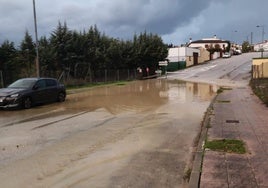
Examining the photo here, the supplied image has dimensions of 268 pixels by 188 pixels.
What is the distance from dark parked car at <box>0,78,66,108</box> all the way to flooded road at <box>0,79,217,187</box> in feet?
11.3

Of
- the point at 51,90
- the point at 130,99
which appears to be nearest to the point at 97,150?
the point at 51,90

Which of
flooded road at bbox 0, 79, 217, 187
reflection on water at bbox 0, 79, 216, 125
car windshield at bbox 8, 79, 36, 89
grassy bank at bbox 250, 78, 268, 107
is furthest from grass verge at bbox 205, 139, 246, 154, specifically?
car windshield at bbox 8, 79, 36, 89

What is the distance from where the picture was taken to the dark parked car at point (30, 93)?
18766mm

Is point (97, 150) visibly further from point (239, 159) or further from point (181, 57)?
point (181, 57)

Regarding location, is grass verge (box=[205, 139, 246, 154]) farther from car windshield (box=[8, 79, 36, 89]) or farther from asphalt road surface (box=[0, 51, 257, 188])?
car windshield (box=[8, 79, 36, 89])

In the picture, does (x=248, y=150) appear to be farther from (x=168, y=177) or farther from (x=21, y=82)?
(x=21, y=82)

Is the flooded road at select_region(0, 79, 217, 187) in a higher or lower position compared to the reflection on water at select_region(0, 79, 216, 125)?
A: higher

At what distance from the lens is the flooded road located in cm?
675

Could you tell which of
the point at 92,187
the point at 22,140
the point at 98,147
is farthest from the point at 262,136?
the point at 22,140

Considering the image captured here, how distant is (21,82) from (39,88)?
100cm

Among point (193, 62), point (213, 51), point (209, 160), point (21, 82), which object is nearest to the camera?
point (209, 160)

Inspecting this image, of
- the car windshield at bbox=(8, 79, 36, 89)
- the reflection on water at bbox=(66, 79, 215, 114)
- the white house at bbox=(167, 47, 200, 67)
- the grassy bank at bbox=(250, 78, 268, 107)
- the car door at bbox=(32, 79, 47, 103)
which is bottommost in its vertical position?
the reflection on water at bbox=(66, 79, 215, 114)

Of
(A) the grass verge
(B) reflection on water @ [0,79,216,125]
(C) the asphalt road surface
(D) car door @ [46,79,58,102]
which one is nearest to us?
(C) the asphalt road surface

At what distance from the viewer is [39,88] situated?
21000mm
